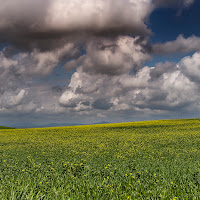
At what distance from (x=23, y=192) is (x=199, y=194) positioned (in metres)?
7.02

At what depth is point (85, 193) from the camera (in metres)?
8.91

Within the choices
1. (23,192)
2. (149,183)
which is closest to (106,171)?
(149,183)

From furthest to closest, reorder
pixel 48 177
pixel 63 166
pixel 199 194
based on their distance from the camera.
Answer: pixel 63 166, pixel 48 177, pixel 199 194

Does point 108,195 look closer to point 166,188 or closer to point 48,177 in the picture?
point 166,188

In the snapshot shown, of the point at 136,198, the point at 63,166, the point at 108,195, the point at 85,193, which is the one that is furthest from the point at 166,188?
the point at 63,166

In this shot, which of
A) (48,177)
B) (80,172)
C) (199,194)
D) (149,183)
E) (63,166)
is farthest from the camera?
(63,166)

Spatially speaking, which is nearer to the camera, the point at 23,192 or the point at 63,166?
the point at 23,192

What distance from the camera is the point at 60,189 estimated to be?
29.4 ft

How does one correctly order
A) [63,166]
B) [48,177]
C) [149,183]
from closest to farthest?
[149,183] < [48,177] < [63,166]

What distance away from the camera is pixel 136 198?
8117 mm

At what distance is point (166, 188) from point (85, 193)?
3.56m

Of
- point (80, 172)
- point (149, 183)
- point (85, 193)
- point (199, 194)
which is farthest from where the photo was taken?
point (80, 172)

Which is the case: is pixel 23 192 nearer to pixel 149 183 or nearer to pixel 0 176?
pixel 0 176

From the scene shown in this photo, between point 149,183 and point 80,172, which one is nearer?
point 149,183
